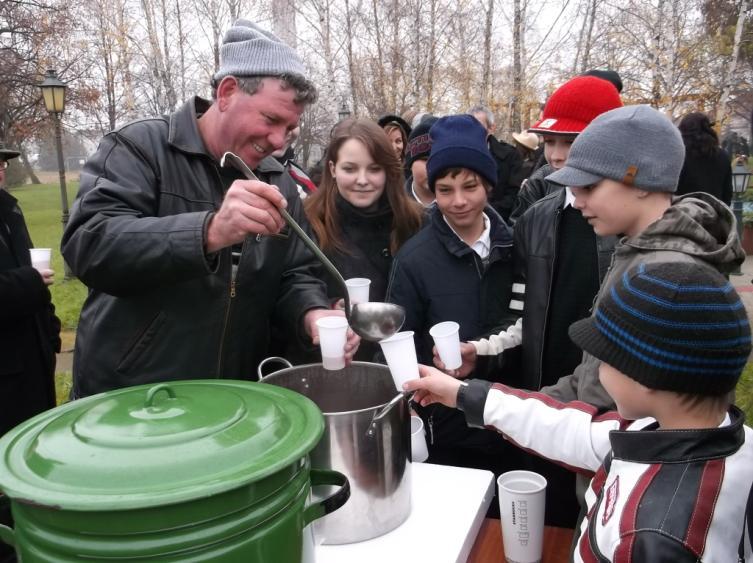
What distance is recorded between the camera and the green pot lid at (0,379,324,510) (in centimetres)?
84

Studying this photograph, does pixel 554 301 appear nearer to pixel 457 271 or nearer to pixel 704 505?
pixel 457 271

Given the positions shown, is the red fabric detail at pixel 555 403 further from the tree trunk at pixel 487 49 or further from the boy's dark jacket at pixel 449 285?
the tree trunk at pixel 487 49

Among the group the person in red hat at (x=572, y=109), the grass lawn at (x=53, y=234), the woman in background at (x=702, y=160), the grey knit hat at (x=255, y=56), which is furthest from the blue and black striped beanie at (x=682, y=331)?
the grass lawn at (x=53, y=234)

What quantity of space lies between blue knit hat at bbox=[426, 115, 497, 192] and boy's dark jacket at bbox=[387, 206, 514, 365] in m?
0.25

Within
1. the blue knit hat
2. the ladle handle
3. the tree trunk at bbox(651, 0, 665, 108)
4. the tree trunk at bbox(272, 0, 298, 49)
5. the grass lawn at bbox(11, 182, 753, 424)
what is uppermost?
the tree trunk at bbox(272, 0, 298, 49)

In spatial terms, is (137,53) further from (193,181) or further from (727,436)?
(727,436)

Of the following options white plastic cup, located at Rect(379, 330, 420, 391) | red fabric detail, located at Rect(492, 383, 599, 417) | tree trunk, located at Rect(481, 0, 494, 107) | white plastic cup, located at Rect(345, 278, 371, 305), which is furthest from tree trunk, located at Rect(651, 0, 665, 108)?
white plastic cup, located at Rect(379, 330, 420, 391)

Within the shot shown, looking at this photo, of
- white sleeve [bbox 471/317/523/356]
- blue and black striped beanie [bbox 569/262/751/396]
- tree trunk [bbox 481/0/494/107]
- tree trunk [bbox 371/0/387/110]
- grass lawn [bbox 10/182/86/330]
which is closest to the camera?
blue and black striped beanie [bbox 569/262/751/396]

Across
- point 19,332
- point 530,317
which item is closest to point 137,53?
point 19,332

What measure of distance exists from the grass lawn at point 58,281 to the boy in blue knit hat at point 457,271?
2458mm

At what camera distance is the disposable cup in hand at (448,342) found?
181 cm

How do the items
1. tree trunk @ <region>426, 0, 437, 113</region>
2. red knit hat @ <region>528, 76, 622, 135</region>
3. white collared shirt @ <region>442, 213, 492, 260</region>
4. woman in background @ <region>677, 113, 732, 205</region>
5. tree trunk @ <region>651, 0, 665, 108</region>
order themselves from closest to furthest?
1. white collared shirt @ <region>442, 213, 492, 260</region>
2. red knit hat @ <region>528, 76, 622, 135</region>
3. woman in background @ <region>677, 113, 732, 205</region>
4. tree trunk @ <region>651, 0, 665, 108</region>
5. tree trunk @ <region>426, 0, 437, 113</region>

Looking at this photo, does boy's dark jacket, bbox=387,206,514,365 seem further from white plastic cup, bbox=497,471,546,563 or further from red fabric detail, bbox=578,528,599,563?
red fabric detail, bbox=578,528,599,563

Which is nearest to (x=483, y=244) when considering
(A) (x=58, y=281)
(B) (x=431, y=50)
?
(A) (x=58, y=281)
